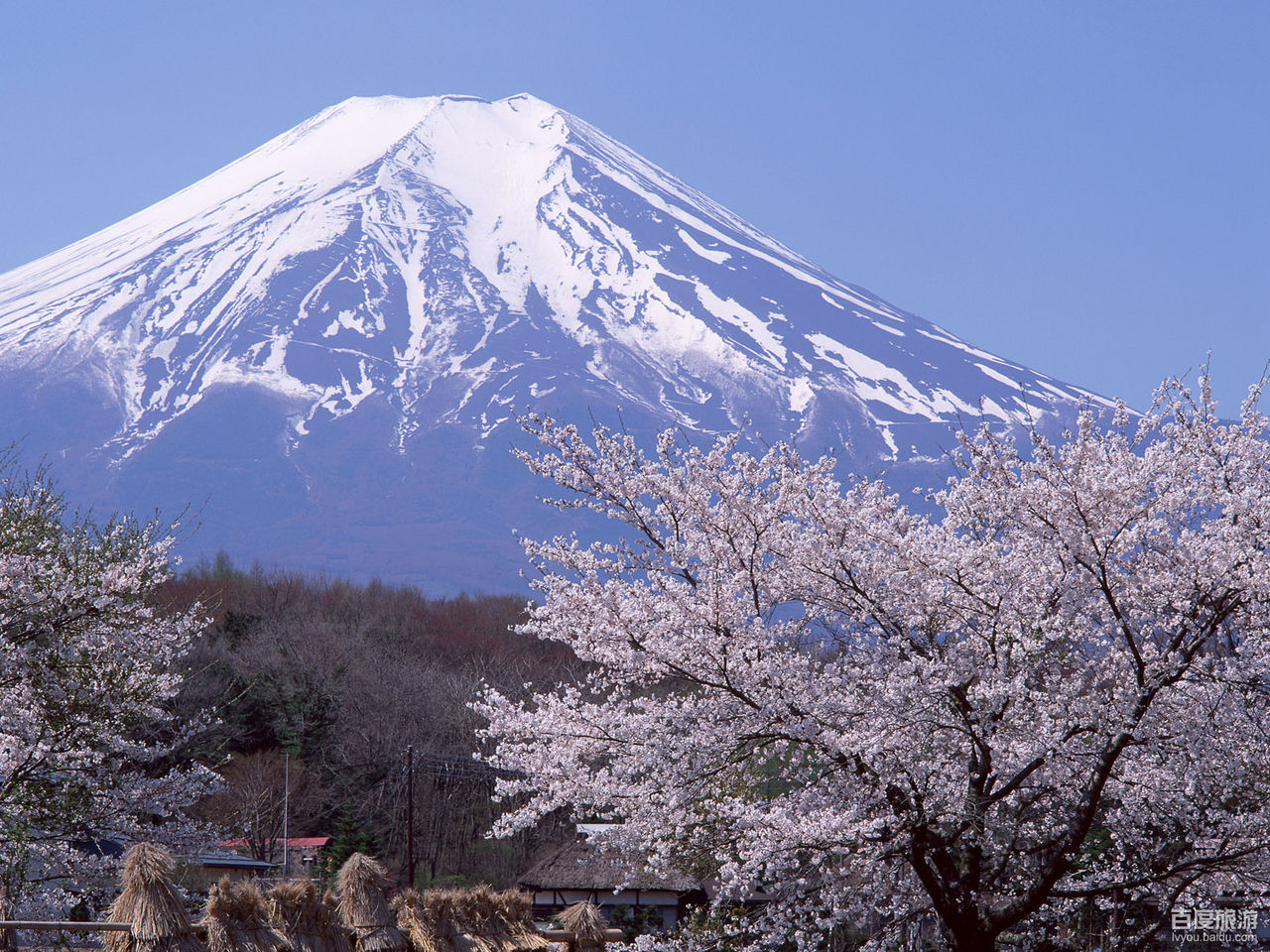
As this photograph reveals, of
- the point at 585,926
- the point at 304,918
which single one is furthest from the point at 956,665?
the point at 585,926

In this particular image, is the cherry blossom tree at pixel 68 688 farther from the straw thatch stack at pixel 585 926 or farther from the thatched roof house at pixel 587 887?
the thatched roof house at pixel 587 887

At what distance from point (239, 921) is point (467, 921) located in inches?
200

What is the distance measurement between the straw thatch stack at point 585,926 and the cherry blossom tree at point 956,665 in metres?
8.00

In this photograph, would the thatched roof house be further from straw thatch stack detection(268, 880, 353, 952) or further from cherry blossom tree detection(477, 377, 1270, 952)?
cherry blossom tree detection(477, 377, 1270, 952)

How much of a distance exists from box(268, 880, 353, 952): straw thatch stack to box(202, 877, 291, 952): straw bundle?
15cm

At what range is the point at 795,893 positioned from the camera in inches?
332

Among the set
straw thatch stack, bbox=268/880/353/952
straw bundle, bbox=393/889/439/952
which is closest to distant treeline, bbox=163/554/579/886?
straw bundle, bbox=393/889/439/952

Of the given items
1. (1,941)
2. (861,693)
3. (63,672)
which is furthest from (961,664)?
(1,941)

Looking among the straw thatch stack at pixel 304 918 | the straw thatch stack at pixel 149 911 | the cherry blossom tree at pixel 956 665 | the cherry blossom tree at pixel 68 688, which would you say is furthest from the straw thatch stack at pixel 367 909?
the cherry blossom tree at pixel 956 665

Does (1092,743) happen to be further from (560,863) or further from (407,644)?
(407,644)

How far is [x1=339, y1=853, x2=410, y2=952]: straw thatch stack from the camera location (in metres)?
12.5

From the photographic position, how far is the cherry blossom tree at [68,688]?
8.69 meters

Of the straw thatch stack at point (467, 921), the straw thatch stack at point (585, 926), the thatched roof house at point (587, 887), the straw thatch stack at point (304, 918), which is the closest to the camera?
the straw thatch stack at point (304, 918)

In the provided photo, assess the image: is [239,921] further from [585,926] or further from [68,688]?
[585,926]
